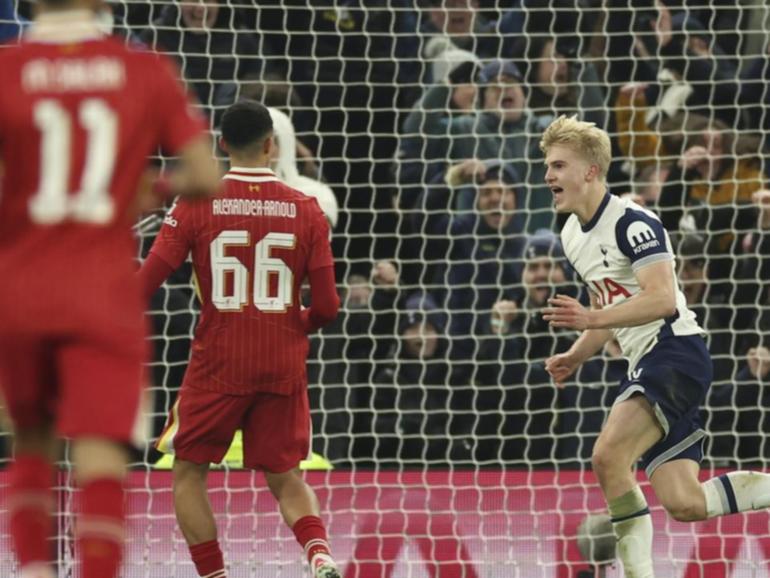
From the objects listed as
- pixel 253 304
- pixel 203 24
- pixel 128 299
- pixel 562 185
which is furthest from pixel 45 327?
pixel 203 24

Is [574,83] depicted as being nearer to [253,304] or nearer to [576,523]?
[576,523]

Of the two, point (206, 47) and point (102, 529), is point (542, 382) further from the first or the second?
point (102, 529)

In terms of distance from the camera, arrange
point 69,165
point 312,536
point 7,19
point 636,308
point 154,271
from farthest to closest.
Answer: point 7,19 → point 312,536 → point 154,271 → point 636,308 → point 69,165

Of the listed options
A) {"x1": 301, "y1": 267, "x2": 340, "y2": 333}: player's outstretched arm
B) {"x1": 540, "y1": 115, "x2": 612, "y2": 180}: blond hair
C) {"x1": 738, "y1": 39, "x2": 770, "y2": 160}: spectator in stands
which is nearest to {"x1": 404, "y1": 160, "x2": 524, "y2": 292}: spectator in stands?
{"x1": 738, "y1": 39, "x2": 770, "y2": 160}: spectator in stands

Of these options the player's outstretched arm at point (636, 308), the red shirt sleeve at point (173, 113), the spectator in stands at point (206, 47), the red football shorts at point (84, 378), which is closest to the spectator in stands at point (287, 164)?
the spectator in stands at point (206, 47)

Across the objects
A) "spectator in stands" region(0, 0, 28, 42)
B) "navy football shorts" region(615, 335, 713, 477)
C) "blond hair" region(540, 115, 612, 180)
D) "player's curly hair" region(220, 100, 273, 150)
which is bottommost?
"navy football shorts" region(615, 335, 713, 477)

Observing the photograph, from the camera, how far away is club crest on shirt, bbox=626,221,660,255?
5.84m

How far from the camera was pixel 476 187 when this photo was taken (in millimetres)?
9102

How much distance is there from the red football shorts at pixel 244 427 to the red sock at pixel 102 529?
7.27ft

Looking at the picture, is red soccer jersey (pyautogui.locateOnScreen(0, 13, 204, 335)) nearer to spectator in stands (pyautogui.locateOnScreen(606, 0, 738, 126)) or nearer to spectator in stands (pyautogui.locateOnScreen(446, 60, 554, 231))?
spectator in stands (pyautogui.locateOnScreen(446, 60, 554, 231))

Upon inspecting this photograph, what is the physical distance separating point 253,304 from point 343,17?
4248 millimetres

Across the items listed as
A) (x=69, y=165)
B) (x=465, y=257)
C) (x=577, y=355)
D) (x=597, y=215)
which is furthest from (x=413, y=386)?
(x=69, y=165)

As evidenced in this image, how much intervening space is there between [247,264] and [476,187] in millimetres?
3478

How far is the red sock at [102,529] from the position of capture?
3615 millimetres
